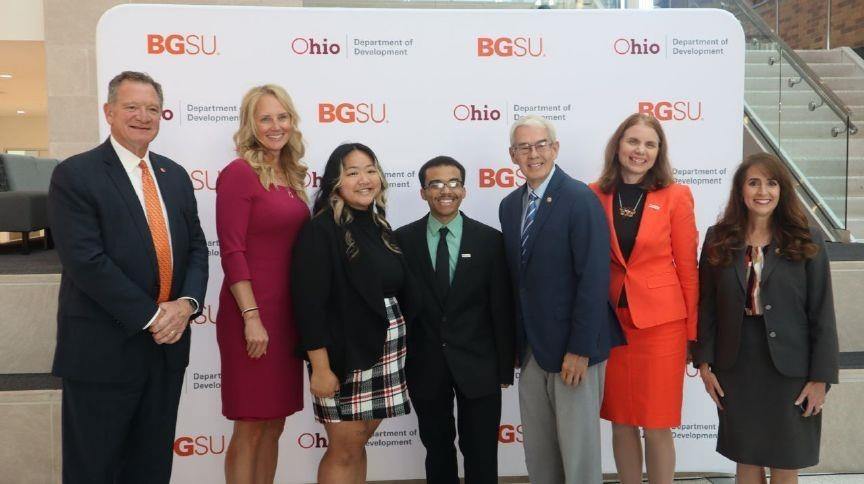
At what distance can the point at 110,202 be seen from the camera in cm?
194

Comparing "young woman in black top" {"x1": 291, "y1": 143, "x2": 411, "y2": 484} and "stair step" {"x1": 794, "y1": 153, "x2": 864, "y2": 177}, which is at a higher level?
"stair step" {"x1": 794, "y1": 153, "x2": 864, "y2": 177}

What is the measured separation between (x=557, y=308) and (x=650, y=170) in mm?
722

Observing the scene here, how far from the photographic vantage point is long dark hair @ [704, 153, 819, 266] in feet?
7.11

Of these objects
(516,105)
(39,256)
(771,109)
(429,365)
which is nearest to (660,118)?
(516,105)

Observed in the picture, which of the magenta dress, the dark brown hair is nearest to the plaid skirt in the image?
the magenta dress

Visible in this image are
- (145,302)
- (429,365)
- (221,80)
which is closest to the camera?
(145,302)

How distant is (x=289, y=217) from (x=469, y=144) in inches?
51.0

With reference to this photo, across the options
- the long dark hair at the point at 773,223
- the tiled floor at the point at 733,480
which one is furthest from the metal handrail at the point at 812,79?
the long dark hair at the point at 773,223

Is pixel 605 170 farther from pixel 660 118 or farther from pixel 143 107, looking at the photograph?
pixel 143 107

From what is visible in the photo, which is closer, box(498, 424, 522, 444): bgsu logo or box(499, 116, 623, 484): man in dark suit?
box(499, 116, 623, 484): man in dark suit

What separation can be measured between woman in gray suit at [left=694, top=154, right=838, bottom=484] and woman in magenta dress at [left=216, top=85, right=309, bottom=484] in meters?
1.64

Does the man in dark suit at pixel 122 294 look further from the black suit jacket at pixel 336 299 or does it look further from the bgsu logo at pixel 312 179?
the bgsu logo at pixel 312 179

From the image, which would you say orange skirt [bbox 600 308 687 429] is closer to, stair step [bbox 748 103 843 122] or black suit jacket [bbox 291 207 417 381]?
black suit jacket [bbox 291 207 417 381]

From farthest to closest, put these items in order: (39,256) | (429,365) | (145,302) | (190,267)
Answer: (39,256)
(429,365)
(190,267)
(145,302)
